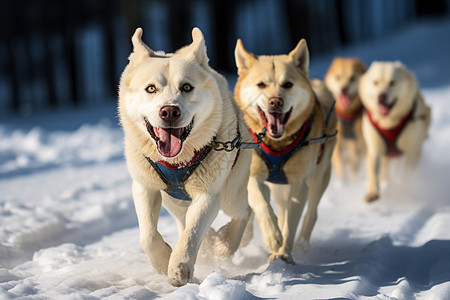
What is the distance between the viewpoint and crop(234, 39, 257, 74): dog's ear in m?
4.71

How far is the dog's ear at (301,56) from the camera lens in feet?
15.4

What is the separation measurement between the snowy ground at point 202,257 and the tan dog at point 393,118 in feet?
1.58

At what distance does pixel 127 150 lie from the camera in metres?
3.72

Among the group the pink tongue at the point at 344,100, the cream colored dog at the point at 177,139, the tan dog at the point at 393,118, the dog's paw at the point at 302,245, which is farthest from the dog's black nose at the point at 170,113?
the pink tongue at the point at 344,100

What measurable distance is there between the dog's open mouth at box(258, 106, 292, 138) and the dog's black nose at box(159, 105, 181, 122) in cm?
141

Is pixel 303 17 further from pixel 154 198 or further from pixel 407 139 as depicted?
pixel 154 198

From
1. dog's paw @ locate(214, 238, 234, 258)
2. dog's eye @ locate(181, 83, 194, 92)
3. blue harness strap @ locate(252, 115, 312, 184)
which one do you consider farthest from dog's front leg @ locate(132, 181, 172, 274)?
blue harness strap @ locate(252, 115, 312, 184)

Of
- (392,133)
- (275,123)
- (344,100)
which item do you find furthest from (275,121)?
(344,100)

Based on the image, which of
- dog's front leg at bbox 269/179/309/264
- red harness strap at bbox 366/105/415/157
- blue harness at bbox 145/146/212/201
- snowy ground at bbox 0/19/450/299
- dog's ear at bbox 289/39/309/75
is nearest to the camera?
snowy ground at bbox 0/19/450/299

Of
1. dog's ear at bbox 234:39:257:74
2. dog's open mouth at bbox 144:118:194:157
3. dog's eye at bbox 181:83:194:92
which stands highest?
dog's ear at bbox 234:39:257:74

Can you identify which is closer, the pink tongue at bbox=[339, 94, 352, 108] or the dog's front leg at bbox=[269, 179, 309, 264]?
the dog's front leg at bbox=[269, 179, 309, 264]

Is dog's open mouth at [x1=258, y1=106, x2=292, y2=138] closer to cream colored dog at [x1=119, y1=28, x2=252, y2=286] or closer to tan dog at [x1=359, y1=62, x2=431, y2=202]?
cream colored dog at [x1=119, y1=28, x2=252, y2=286]

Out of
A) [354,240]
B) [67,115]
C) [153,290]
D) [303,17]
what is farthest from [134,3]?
[153,290]

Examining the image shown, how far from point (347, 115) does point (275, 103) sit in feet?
11.6
